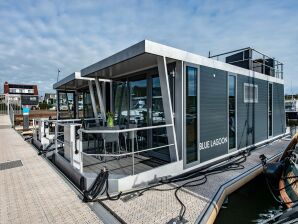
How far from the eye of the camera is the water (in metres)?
3.60

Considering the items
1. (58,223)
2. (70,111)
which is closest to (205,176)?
(58,223)

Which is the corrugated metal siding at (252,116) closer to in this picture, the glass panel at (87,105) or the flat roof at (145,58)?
the flat roof at (145,58)

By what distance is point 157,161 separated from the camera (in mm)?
5008

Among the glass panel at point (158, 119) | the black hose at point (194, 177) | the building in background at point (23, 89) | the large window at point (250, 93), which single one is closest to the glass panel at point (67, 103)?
the glass panel at point (158, 119)

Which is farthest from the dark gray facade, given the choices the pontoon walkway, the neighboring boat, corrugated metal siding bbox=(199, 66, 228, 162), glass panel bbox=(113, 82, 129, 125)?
glass panel bbox=(113, 82, 129, 125)

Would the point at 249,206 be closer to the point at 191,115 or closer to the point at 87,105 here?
the point at 191,115

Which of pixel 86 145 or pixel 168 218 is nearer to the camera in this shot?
pixel 168 218

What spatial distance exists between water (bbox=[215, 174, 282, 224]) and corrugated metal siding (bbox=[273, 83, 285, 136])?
4.61 metres

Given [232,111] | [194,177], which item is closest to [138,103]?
[194,177]

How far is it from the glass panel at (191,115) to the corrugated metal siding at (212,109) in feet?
0.68

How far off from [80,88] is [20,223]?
24.9 ft

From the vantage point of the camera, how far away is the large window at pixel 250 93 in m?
6.64

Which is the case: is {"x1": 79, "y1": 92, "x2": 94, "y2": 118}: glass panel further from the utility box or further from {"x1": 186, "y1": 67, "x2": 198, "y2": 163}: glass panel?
{"x1": 186, "y1": 67, "x2": 198, "y2": 163}: glass panel

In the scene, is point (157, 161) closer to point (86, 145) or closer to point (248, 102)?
point (86, 145)
